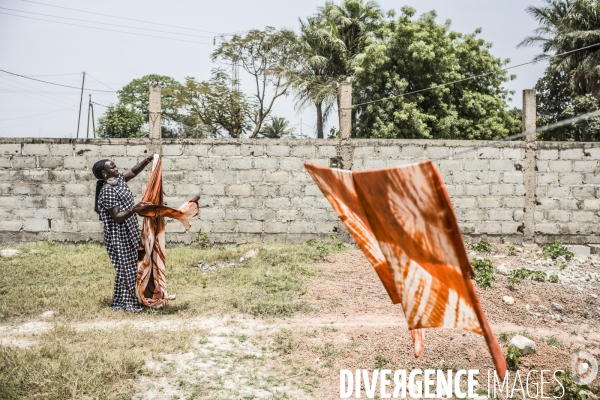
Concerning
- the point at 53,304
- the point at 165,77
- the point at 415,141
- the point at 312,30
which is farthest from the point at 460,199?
the point at 165,77

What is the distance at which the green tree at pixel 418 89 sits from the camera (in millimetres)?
21016

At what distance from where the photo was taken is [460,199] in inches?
356

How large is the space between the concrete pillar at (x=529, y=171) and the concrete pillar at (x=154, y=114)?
22.0 feet

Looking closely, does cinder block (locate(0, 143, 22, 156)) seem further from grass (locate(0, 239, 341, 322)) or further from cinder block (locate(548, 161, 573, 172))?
cinder block (locate(548, 161, 573, 172))

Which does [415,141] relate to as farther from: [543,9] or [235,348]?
[543,9]

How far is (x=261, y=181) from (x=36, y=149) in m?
4.14

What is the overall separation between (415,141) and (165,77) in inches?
1511

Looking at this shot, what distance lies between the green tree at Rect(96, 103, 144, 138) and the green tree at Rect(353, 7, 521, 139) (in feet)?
58.0

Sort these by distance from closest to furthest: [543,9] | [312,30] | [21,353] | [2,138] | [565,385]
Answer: [565,385]
[21,353]
[2,138]
[312,30]
[543,9]

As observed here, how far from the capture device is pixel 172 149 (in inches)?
355

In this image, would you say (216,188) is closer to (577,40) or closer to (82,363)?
(82,363)

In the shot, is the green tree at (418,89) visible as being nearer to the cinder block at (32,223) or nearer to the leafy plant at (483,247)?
the leafy plant at (483,247)

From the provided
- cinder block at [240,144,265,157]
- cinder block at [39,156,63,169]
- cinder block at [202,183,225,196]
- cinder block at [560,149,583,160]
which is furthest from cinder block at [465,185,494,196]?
cinder block at [39,156,63,169]

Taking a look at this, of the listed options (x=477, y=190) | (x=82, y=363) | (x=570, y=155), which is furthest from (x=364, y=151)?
(x=82, y=363)
